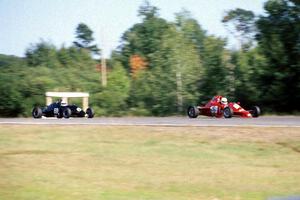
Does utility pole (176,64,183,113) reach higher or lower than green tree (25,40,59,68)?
lower

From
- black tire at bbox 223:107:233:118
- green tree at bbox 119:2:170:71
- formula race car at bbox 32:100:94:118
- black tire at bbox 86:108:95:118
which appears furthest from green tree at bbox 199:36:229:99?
green tree at bbox 119:2:170:71

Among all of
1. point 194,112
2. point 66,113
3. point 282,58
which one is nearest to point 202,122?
point 194,112

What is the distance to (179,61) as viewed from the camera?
43.0 meters

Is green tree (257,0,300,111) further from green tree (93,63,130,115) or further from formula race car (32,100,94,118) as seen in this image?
formula race car (32,100,94,118)

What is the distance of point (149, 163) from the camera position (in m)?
13.8

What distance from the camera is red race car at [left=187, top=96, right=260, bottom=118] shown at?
28.5 m

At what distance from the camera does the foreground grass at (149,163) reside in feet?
34.2

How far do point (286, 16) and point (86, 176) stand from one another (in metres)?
33.2

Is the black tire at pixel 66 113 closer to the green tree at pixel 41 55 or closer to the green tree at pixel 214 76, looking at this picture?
the green tree at pixel 214 76

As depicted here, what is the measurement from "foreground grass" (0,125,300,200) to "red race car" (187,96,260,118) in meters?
8.98

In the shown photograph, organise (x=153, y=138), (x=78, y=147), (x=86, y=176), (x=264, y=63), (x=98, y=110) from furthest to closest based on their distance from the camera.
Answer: (x=98, y=110) < (x=264, y=63) < (x=153, y=138) < (x=78, y=147) < (x=86, y=176)

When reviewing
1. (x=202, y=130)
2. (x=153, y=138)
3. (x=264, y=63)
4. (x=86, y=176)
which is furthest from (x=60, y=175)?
(x=264, y=63)

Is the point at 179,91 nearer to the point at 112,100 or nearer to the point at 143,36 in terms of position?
the point at 112,100

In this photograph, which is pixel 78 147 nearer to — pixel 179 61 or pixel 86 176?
pixel 86 176
